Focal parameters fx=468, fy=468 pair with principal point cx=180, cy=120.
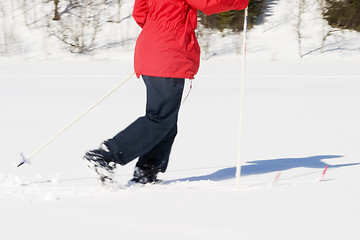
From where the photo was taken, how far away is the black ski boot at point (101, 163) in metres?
2.21

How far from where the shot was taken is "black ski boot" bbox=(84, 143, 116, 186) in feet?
7.23

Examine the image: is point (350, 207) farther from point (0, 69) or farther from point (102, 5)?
point (102, 5)

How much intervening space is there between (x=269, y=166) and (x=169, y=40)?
119cm

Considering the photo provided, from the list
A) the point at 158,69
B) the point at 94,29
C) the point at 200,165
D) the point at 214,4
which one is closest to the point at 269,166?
the point at 200,165

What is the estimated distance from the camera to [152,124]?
2.31m

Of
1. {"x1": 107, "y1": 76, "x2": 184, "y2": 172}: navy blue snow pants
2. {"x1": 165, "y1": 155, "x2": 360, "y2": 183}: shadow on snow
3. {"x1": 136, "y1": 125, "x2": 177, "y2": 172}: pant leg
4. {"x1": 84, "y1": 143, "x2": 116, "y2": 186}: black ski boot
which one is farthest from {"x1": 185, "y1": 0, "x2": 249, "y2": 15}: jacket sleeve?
{"x1": 165, "y1": 155, "x2": 360, "y2": 183}: shadow on snow

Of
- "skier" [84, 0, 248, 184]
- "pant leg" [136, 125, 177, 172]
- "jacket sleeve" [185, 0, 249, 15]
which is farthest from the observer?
Result: "pant leg" [136, 125, 177, 172]

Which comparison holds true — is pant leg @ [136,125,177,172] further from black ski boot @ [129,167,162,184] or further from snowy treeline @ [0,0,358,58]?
snowy treeline @ [0,0,358,58]

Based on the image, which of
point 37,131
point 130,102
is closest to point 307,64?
point 130,102

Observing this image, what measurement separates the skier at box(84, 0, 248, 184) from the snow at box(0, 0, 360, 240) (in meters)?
0.20

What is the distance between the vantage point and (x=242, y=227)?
1676mm

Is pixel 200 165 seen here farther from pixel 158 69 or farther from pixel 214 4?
pixel 214 4

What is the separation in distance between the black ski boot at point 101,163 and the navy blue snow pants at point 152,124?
4 centimetres

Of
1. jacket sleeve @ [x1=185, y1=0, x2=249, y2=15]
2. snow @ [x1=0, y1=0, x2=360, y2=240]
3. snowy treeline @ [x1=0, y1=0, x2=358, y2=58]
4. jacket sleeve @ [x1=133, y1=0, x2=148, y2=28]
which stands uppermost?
jacket sleeve @ [x1=185, y1=0, x2=249, y2=15]
